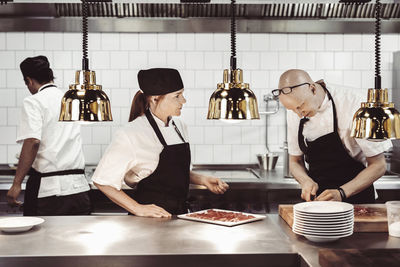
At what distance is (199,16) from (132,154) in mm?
1843

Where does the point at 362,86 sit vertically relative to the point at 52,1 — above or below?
below

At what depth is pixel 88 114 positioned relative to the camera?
2186 mm

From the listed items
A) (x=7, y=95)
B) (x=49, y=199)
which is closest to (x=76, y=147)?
(x=49, y=199)

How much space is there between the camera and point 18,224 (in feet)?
7.68

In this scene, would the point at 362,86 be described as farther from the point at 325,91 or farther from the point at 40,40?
the point at 40,40

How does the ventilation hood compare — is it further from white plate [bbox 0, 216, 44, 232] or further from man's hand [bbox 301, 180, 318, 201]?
white plate [bbox 0, 216, 44, 232]

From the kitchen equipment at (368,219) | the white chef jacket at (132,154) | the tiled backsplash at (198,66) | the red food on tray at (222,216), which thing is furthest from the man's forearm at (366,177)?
the tiled backsplash at (198,66)

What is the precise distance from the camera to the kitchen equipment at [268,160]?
4.57 metres

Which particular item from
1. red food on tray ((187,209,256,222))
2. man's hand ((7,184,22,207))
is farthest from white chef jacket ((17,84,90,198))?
red food on tray ((187,209,256,222))

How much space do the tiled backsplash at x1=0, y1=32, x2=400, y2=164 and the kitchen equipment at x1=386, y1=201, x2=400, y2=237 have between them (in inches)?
103

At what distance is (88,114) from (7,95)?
292cm

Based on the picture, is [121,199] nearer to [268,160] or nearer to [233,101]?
[233,101]

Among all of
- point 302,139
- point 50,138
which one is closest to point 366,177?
point 302,139

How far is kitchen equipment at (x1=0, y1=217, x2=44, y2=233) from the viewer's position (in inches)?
89.8
